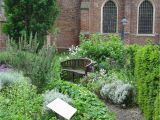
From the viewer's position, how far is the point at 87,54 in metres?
18.9

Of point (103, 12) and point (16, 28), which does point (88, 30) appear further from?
point (16, 28)

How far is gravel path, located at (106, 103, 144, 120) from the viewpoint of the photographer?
35.3 ft

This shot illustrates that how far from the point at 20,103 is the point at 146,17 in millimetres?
25469

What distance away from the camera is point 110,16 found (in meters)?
33.0

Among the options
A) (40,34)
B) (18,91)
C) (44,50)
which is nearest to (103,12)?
(40,34)

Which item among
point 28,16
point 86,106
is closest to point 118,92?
point 86,106

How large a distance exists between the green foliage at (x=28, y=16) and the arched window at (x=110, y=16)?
1205 cm

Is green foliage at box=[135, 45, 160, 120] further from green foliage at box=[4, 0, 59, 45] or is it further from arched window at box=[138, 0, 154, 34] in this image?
arched window at box=[138, 0, 154, 34]

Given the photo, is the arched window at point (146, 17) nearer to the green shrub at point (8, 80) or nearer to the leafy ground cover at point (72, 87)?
the leafy ground cover at point (72, 87)

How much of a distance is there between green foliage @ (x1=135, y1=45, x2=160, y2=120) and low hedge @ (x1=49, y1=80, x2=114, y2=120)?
0.82 meters

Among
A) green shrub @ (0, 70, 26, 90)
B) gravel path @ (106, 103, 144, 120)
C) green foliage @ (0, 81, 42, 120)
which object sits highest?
green shrub @ (0, 70, 26, 90)

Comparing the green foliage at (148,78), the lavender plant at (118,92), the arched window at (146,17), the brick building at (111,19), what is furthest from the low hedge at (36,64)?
the arched window at (146,17)

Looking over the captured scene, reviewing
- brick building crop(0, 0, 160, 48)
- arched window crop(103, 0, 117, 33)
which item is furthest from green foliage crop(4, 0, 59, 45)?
arched window crop(103, 0, 117, 33)

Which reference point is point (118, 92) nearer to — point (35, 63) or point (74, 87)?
point (74, 87)
